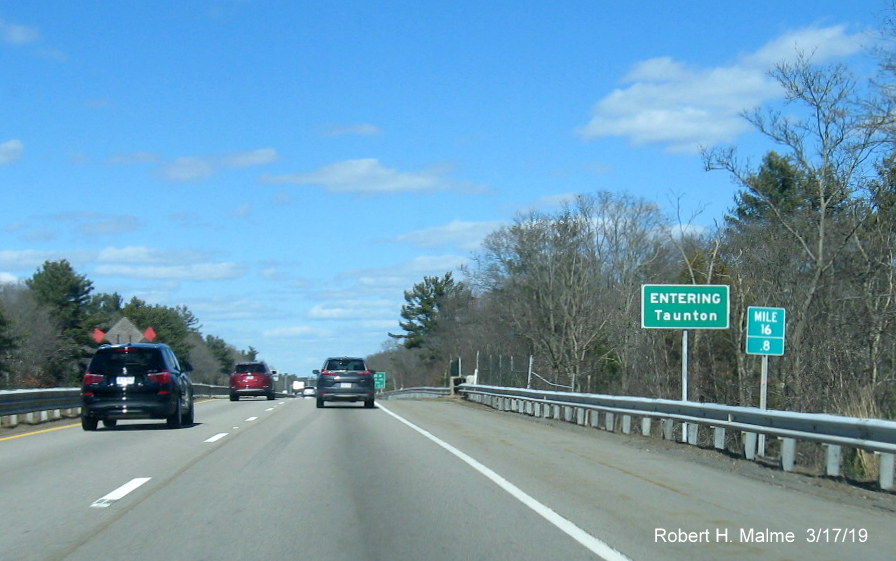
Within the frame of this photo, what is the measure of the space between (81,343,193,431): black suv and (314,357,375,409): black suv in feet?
41.6

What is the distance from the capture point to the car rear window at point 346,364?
34.9m

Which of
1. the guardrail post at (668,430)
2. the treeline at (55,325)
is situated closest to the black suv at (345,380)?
the guardrail post at (668,430)

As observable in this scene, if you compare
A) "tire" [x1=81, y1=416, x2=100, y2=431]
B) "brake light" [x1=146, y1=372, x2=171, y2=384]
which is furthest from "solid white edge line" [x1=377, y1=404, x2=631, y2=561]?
"tire" [x1=81, y1=416, x2=100, y2=431]

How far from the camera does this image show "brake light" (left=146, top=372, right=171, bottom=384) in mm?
21516

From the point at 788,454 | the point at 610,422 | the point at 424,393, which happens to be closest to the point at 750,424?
the point at 788,454

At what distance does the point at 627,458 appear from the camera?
16297 mm

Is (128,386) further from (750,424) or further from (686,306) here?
(686,306)

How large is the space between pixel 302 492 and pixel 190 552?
3.62 metres

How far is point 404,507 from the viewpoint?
34.1 ft

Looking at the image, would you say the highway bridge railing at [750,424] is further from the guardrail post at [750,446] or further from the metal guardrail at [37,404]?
the metal guardrail at [37,404]

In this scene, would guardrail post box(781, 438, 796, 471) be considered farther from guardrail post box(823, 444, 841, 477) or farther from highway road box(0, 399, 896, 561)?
guardrail post box(823, 444, 841, 477)

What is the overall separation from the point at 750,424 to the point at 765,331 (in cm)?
498

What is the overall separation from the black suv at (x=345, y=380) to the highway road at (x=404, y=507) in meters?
16.4

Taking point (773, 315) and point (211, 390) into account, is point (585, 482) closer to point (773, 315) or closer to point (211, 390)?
point (773, 315)
